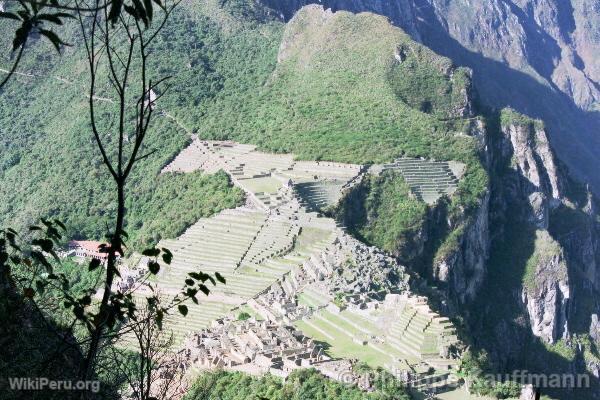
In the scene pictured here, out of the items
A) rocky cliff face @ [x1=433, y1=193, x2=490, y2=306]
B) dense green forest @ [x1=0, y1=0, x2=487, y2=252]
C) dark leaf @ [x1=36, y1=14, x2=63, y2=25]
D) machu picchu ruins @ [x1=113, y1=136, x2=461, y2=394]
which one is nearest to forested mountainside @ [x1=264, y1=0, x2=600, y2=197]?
dense green forest @ [x1=0, y1=0, x2=487, y2=252]

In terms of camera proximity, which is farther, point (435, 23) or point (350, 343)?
point (435, 23)

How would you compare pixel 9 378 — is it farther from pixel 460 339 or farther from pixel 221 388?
pixel 460 339

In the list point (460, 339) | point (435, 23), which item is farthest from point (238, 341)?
point (435, 23)

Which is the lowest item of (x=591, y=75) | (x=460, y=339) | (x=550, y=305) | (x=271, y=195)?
(x=550, y=305)

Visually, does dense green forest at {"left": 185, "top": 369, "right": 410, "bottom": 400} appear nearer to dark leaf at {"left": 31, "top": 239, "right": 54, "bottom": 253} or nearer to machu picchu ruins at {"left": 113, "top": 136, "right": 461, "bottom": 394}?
machu picchu ruins at {"left": 113, "top": 136, "right": 461, "bottom": 394}

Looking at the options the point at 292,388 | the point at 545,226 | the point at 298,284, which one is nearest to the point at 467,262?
the point at 545,226

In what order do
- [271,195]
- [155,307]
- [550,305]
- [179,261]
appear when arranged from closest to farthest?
1. [155,307]
2. [179,261]
3. [271,195]
4. [550,305]
